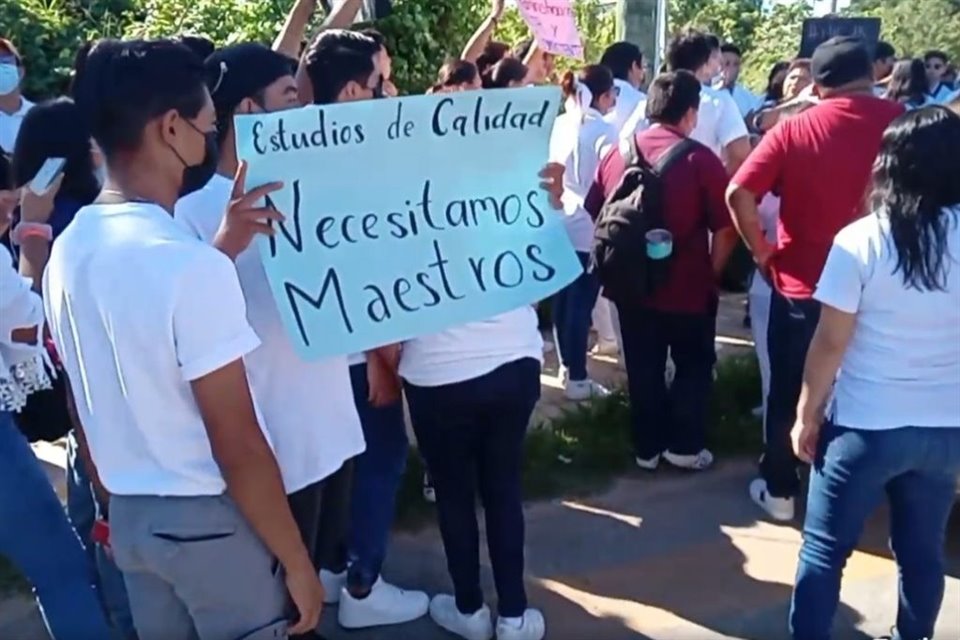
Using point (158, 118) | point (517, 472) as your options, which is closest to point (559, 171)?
point (517, 472)

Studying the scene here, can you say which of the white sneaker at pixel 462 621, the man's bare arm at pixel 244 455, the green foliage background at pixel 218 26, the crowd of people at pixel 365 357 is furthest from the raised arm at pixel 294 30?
the green foliage background at pixel 218 26

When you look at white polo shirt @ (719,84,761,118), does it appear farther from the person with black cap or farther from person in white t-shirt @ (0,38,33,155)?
the person with black cap

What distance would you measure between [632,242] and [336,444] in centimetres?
227

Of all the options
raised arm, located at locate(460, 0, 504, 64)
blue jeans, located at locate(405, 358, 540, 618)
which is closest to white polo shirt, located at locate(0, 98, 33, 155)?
raised arm, located at locate(460, 0, 504, 64)

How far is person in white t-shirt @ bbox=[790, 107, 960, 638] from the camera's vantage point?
3.00 m

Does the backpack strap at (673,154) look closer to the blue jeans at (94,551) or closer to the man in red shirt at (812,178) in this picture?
the man in red shirt at (812,178)

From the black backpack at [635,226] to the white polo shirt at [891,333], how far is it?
1704 mm

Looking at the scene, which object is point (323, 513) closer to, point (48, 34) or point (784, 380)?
point (784, 380)

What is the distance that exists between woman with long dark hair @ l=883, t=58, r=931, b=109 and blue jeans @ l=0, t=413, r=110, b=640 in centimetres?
593

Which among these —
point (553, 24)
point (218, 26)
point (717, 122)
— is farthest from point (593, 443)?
point (218, 26)

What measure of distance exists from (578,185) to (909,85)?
2652 mm

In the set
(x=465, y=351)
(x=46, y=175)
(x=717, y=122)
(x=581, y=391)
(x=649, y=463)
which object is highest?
(x=46, y=175)

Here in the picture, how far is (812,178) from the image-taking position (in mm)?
4203

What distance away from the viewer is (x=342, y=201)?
Result: 284 centimetres
